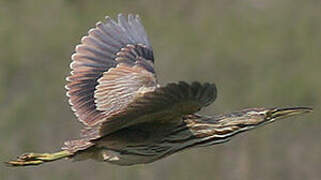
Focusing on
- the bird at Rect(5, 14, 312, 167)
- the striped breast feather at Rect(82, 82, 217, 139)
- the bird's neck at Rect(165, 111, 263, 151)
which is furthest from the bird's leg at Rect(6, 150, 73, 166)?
the bird's neck at Rect(165, 111, 263, 151)

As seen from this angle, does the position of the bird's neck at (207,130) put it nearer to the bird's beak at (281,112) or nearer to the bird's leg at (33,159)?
the bird's beak at (281,112)

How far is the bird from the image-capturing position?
4938 millimetres

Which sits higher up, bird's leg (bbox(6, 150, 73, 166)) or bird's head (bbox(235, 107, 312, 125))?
bird's head (bbox(235, 107, 312, 125))

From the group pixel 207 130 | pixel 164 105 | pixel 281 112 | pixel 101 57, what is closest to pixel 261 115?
pixel 281 112

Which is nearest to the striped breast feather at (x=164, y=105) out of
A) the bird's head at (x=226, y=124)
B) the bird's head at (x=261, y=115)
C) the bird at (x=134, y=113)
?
the bird at (x=134, y=113)

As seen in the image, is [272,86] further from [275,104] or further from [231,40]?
[231,40]

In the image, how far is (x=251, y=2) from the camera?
952 cm

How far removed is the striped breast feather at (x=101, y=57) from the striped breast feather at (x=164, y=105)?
1.23 feet

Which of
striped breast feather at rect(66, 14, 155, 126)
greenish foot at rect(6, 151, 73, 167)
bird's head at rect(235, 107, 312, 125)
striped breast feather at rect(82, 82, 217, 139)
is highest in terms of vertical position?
striped breast feather at rect(66, 14, 155, 126)

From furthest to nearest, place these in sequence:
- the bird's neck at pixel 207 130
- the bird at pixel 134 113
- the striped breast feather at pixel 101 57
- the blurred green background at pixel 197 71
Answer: the blurred green background at pixel 197 71 → the striped breast feather at pixel 101 57 → the bird's neck at pixel 207 130 → the bird at pixel 134 113

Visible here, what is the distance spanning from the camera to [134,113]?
499 centimetres

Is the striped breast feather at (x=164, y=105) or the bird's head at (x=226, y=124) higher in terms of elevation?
the striped breast feather at (x=164, y=105)

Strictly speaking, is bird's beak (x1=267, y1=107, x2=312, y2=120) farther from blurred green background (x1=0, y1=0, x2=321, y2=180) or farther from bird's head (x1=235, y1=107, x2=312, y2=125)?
blurred green background (x1=0, y1=0, x2=321, y2=180)

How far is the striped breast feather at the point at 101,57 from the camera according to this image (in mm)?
5652
